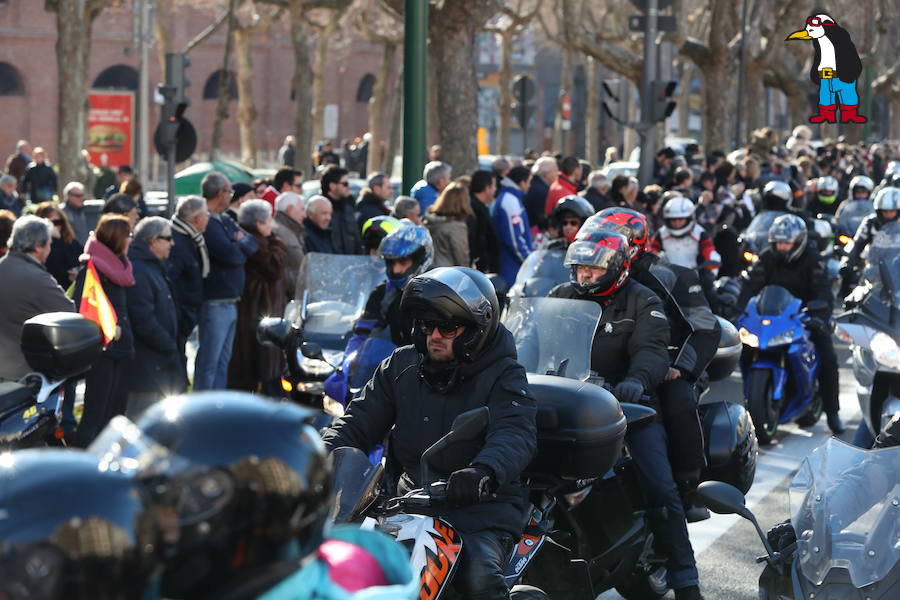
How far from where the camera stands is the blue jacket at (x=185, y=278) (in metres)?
10.3

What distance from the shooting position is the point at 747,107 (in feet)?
138

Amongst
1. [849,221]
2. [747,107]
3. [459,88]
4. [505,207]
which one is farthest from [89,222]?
[747,107]

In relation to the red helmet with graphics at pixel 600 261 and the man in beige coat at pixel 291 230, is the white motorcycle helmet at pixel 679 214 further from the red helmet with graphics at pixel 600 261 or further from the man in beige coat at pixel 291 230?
the red helmet with graphics at pixel 600 261

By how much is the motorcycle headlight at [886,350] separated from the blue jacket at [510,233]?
5.69 meters

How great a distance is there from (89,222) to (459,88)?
5.02 meters

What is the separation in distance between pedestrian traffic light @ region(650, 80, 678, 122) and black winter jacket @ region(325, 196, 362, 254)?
17.3 ft

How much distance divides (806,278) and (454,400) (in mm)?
6403

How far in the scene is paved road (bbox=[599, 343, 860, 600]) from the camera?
6602mm

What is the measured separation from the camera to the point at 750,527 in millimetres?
7707

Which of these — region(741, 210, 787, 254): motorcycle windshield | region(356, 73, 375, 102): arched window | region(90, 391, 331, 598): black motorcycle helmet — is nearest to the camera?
region(90, 391, 331, 598): black motorcycle helmet

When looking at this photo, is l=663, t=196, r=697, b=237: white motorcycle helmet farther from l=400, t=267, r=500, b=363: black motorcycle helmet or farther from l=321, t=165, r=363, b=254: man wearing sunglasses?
l=400, t=267, r=500, b=363: black motorcycle helmet

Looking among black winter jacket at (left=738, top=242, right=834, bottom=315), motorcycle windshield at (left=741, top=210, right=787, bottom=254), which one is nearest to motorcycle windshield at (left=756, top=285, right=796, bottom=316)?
black winter jacket at (left=738, top=242, right=834, bottom=315)

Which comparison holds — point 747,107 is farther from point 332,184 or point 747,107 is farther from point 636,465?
point 636,465

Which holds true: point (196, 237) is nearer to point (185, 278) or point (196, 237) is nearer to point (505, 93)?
point (185, 278)
